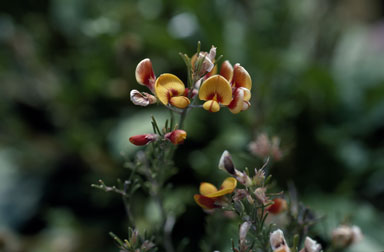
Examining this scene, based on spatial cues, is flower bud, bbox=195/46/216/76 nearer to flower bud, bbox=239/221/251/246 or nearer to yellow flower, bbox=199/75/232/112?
yellow flower, bbox=199/75/232/112

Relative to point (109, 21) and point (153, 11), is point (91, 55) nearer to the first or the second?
point (109, 21)

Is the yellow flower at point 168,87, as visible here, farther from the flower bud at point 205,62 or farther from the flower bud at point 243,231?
the flower bud at point 243,231

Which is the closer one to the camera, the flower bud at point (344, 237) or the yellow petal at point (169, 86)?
the yellow petal at point (169, 86)

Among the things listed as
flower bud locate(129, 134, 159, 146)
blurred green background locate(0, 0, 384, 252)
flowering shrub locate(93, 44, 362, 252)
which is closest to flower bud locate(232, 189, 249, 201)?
flowering shrub locate(93, 44, 362, 252)

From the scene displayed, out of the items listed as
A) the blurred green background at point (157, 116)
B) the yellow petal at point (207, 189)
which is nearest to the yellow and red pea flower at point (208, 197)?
the yellow petal at point (207, 189)

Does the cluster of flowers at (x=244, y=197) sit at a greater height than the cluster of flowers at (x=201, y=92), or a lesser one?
lesser

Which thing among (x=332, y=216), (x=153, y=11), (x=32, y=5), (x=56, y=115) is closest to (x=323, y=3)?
(x=153, y=11)
